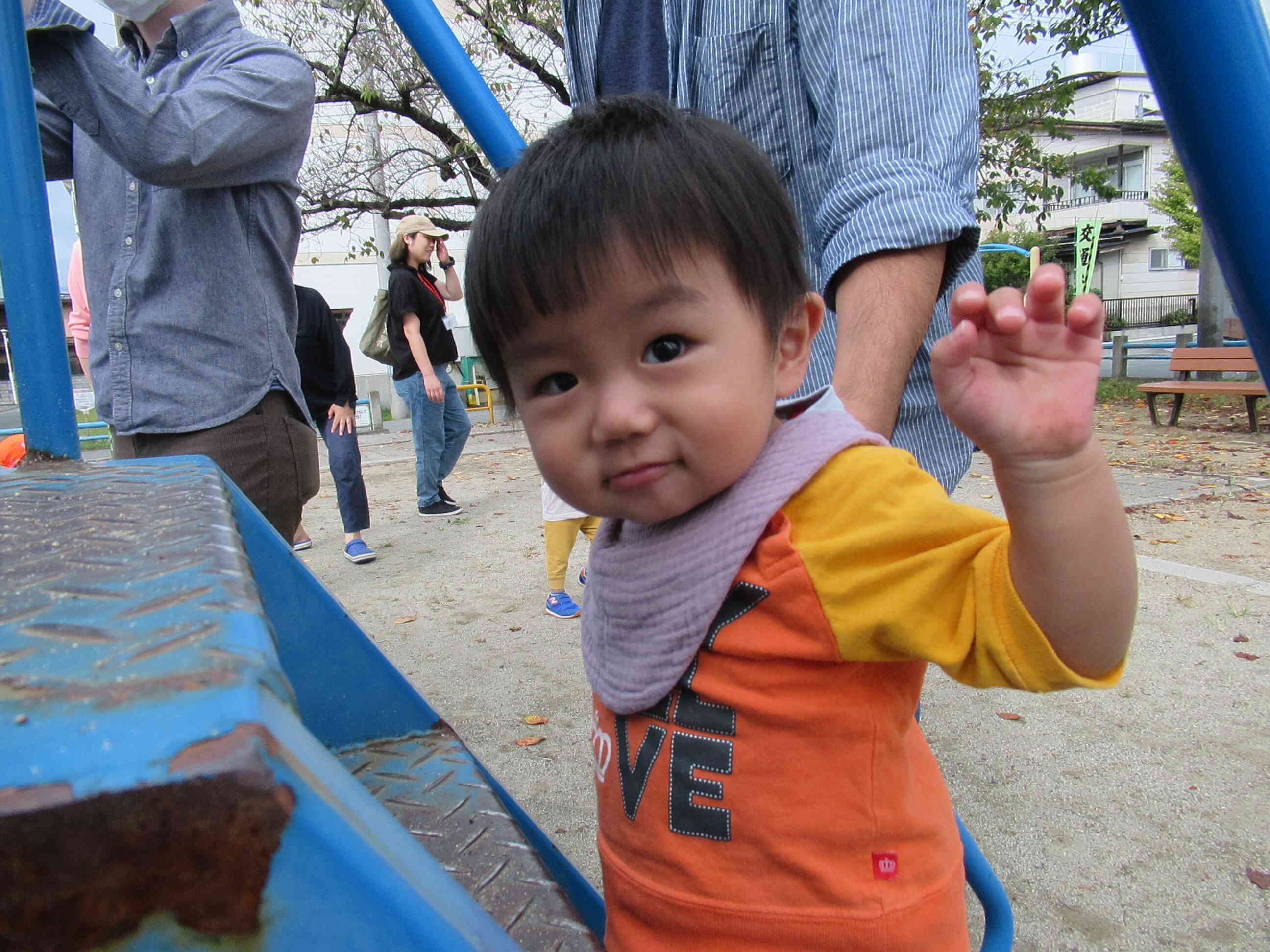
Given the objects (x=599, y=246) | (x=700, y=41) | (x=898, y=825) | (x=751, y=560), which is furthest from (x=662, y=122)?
(x=898, y=825)

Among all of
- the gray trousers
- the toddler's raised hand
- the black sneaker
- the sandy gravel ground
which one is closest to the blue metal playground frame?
the toddler's raised hand

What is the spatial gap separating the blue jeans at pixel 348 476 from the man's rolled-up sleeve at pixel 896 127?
347 cm

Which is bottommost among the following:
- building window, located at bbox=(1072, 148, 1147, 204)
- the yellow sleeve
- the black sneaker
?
the black sneaker

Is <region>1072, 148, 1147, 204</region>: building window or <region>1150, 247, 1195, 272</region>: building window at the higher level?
<region>1072, 148, 1147, 204</region>: building window

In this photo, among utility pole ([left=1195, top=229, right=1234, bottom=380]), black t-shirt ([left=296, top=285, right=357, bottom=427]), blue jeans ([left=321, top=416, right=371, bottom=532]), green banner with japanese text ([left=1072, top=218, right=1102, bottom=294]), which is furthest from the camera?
green banner with japanese text ([left=1072, top=218, right=1102, bottom=294])

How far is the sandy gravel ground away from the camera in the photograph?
1.65m

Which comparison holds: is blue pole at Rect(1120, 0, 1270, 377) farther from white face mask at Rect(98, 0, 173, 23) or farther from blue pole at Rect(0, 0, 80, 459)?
white face mask at Rect(98, 0, 173, 23)

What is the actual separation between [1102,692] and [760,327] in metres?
2.16

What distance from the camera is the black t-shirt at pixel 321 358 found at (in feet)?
13.5

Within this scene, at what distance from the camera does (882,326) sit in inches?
38.5

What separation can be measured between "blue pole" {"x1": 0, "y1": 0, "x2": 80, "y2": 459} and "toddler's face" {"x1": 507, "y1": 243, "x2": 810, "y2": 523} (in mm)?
923

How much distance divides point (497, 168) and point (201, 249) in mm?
652

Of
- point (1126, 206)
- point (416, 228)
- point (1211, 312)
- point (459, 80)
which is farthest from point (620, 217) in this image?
point (1126, 206)

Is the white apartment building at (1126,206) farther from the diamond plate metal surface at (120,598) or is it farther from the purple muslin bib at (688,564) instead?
the diamond plate metal surface at (120,598)
